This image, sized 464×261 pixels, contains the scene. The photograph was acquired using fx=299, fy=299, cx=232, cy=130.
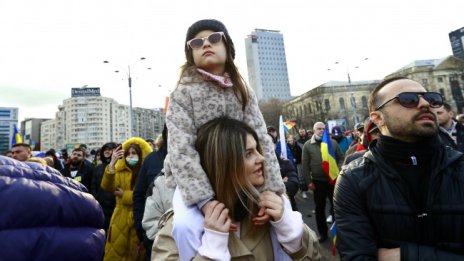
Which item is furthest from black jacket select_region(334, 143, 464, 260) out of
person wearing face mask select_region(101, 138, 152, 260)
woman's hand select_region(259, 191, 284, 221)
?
person wearing face mask select_region(101, 138, 152, 260)

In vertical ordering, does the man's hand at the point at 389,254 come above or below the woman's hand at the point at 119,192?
below

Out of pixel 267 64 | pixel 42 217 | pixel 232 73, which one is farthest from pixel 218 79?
pixel 267 64

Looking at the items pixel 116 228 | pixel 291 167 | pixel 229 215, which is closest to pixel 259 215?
pixel 229 215

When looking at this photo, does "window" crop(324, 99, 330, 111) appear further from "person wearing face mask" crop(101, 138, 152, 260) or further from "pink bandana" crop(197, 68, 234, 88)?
"pink bandana" crop(197, 68, 234, 88)

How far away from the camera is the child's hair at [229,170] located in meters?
1.48

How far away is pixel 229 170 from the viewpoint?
1484 mm

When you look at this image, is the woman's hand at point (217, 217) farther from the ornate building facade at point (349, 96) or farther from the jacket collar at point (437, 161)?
the ornate building facade at point (349, 96)

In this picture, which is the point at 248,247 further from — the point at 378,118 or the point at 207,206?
the point at 378,118

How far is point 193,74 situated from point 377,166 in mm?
1296

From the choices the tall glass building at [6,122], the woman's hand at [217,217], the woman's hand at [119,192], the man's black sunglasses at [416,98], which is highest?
the tall glass building at [6,122]

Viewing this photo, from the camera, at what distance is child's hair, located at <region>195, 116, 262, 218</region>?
1.48 metres

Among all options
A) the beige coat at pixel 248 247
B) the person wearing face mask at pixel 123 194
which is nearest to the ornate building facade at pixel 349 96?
the person wearing face mask at pixel 123 194

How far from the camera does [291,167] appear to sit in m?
3.72

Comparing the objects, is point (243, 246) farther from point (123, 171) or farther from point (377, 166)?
point (123, 171)
